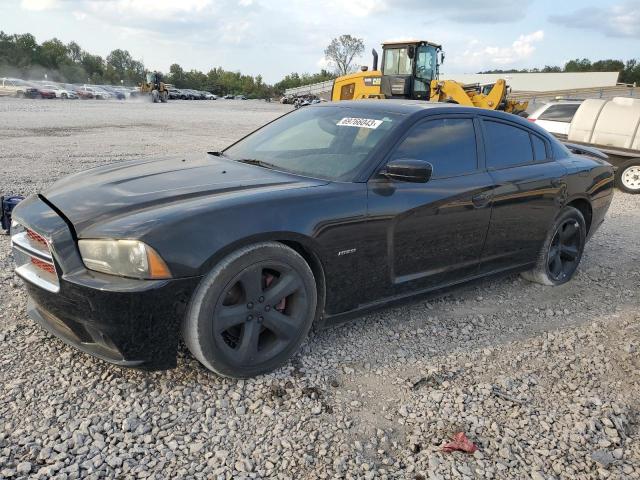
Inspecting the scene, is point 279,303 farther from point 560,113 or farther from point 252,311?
point 560,113

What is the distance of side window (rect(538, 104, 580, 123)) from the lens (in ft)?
35.6

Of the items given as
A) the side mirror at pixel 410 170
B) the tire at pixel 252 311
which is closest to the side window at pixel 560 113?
the side mirror at pixel 410 170

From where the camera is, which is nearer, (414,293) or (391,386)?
(391,386)

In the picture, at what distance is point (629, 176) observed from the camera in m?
9.63

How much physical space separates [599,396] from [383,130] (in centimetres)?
206

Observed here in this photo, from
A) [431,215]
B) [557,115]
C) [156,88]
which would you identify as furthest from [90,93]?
[431,215]

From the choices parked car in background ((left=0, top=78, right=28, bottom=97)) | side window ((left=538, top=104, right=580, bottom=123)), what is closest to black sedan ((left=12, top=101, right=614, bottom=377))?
side window ((left=538, top=104, right=580, bottom=123))

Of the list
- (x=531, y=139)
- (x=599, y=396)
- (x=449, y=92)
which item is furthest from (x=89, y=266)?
Result: (x=449, y=92)

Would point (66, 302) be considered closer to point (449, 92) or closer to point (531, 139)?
point (531, 139)

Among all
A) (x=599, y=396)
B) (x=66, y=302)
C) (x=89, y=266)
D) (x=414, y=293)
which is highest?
(x=89, y=266)

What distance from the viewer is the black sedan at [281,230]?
2.50 meters

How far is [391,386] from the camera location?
2971 millimetres

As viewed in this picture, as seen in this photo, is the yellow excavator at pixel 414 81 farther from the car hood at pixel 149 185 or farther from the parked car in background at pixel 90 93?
the parked car in background at pixel 90 93

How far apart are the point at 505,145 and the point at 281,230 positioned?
2237 mm
